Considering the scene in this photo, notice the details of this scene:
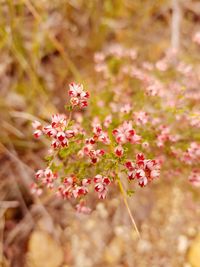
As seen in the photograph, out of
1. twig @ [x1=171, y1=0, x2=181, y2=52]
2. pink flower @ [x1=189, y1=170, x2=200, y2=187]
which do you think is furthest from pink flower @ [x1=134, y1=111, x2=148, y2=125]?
twig @ [x1=171, y1=0, x2=181, y2=52]

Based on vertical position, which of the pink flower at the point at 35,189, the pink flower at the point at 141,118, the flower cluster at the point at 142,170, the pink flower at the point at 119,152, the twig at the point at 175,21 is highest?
the twig at the point at 175,21

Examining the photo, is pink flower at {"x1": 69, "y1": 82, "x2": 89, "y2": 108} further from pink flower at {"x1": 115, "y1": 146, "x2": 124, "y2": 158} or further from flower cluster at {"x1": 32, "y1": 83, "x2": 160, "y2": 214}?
pink flower at {"x1": 115, "y1": 146, "x2": 124, "y2": 158}

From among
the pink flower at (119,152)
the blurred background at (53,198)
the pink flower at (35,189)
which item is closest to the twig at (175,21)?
the blurred background at (53,198)

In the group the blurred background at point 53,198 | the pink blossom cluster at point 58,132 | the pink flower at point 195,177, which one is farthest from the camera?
the blurred background at point 53,198

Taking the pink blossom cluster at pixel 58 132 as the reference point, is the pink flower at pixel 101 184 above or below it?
below

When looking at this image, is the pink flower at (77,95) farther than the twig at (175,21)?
No

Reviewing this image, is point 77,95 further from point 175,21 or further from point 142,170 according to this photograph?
point 175,21

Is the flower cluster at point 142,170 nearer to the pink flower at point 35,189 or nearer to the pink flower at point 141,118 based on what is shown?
the pink flower at point 141,118

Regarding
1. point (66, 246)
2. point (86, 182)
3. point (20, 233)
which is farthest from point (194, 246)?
point (86, 182)

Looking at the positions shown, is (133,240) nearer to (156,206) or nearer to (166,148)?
(156,206)

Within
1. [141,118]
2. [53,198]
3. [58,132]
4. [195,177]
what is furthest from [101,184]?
[53,198]
